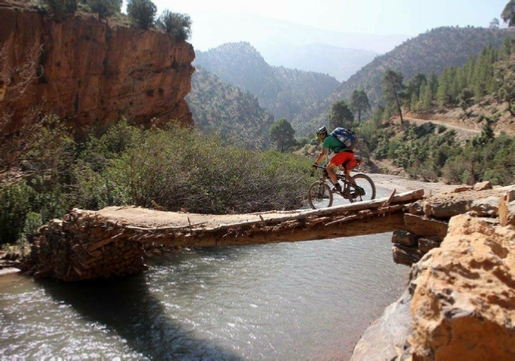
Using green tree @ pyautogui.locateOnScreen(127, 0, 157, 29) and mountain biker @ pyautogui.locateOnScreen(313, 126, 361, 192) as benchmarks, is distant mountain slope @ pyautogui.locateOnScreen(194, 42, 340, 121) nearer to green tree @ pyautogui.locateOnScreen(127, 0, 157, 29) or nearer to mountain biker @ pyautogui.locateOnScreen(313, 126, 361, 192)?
green tree @ pyautogui.locateOnScreen(127, 0, 157, 29)

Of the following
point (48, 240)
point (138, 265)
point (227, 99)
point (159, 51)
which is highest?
point (227, 99)

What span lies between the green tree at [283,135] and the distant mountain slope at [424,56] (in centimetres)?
4272

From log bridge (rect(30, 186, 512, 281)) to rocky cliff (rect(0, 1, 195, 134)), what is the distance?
39.2 feet

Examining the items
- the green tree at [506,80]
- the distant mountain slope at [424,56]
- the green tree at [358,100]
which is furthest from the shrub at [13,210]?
the distant mountain slope at [424,56]

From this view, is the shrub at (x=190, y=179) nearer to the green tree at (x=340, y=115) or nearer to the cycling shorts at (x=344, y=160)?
the cycling shorts at (x=344, y=160)

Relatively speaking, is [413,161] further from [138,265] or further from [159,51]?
[138,265]

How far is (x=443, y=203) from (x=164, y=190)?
431 inches

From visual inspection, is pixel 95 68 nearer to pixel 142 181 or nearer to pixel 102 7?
pixel 102 7

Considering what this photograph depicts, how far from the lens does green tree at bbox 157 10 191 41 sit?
31.4m

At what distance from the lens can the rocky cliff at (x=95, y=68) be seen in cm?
2212

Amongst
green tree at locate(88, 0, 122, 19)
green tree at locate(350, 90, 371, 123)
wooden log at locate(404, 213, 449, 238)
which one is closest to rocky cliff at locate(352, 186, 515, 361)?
wooden log at locate(404, 213, 449, 238)

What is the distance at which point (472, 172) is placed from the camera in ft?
104

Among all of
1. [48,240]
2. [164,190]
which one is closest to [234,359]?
[48,240]

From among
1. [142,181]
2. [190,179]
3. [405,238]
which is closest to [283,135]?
[190,179]
